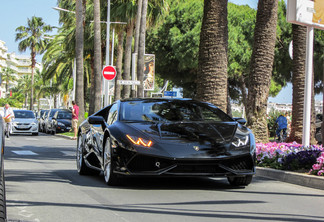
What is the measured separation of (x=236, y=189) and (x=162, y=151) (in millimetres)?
1504

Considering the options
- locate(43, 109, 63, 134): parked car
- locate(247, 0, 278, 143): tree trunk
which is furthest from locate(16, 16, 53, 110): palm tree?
locate(247, 0, 278, 143): tree trunk

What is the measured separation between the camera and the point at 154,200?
25.7ft

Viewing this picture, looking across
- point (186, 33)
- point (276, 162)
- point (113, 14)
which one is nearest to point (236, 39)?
point (186, 33)

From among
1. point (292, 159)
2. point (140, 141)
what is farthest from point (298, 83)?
point (140, 141)

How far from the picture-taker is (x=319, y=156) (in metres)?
10.7

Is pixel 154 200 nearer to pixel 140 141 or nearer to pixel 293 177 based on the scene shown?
pixel 140 141

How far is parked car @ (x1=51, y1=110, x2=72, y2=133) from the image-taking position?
36.5m

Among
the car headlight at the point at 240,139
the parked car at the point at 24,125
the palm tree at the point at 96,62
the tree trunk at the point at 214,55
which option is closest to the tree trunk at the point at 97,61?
the palm tree at the point at 96,62

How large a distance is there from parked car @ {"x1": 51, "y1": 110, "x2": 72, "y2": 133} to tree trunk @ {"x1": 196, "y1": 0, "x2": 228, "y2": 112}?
73.4 feet

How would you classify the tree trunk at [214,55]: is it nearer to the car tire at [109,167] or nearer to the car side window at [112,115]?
the car side window at [112,115]

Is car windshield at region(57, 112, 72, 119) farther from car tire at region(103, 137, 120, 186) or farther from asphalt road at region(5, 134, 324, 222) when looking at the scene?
car tire at region(103, 137, 120, 186)

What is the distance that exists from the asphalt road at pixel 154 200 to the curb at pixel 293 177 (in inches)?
7.7

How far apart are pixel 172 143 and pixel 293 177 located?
2.88 metres

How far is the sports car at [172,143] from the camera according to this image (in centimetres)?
850
